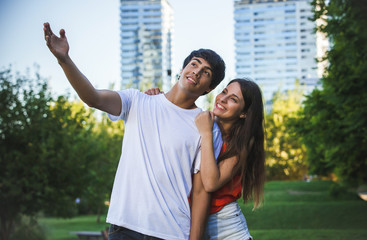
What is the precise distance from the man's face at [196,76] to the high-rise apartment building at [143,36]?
8069cm

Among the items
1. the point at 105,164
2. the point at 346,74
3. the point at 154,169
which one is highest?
the point at 346,74

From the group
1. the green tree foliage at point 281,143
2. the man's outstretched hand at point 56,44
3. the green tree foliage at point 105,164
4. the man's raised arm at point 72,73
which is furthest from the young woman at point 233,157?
the green tree foliage at point 281,143

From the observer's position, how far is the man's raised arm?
2.20 meters

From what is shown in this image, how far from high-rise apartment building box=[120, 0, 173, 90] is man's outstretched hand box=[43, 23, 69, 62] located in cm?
8122

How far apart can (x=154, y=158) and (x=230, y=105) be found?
71 centimetres

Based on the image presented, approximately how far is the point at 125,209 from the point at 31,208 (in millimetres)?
13170

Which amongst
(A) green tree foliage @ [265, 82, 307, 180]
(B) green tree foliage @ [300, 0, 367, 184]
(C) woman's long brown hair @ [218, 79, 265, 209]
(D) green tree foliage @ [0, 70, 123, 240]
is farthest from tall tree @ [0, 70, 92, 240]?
(A) green tree foliage @ [265, 82, 307, 180]

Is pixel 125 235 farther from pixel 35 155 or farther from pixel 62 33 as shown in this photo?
pixel 35 155

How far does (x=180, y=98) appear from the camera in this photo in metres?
2.70

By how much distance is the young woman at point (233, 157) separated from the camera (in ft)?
8.71

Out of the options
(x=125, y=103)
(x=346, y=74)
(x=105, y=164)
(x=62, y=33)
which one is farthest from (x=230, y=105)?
(x=105, y=164)

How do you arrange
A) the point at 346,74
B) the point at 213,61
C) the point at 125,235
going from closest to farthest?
the point at 125,235 → the point at 213,61 → the point at 346,74

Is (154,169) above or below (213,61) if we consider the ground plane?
below

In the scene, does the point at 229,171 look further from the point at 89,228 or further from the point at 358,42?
the point at 89,228
